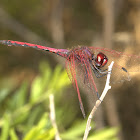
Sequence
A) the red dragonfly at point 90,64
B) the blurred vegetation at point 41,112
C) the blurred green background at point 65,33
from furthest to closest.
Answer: the blurred green background at point 65,33
the blurred vegetation at point 41,112
the red dragonfly at point 90,64

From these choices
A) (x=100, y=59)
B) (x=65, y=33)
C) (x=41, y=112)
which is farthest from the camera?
(x=65, y=33)

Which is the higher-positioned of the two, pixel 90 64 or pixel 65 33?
pixel 65 33

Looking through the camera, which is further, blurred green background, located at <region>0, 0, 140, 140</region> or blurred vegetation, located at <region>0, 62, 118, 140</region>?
blurred green background, located at <region>0, 0, 140, 140</region>

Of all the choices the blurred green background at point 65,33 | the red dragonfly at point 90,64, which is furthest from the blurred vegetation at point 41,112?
the red dragonfly at point 90,64

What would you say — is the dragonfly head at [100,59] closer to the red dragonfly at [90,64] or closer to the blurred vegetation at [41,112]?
the red dragonfly at [90,64]

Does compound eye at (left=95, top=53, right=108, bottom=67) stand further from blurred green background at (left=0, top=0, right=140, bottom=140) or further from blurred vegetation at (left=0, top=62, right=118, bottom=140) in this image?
blurred green background at (left=0, top=0, right=140, bottom=140)

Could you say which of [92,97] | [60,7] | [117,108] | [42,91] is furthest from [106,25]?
[92,97]

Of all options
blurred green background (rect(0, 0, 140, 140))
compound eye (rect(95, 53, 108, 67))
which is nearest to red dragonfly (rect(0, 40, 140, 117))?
compound eye (rect(95, 53, 108, 67))

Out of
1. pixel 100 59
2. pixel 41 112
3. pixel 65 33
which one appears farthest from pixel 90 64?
pixel 65 33

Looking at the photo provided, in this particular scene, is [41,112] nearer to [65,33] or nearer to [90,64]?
[90,64]

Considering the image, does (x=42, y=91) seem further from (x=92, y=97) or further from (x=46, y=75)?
(x=92, y=97)

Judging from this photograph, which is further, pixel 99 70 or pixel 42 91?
pixel 42 91
